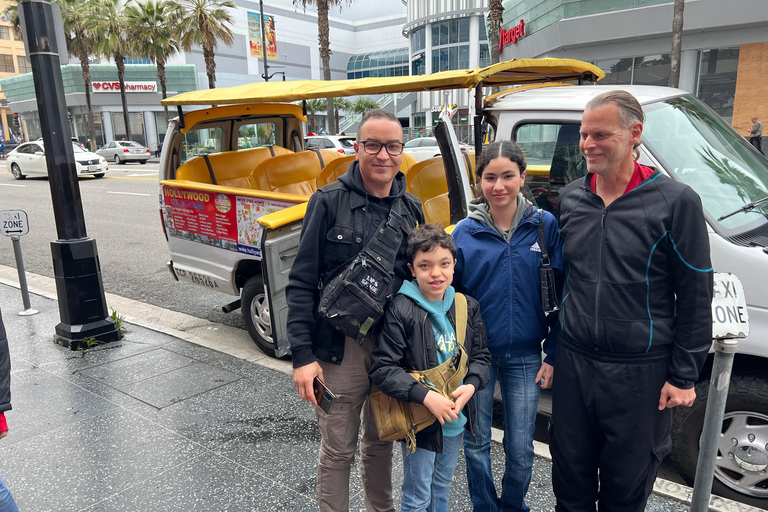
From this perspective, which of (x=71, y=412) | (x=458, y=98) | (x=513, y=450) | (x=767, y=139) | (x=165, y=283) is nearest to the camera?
(x=513, y=450)

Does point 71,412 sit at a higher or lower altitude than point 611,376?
lower

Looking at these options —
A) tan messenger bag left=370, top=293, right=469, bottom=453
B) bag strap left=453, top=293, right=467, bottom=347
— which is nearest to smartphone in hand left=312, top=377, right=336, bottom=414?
tan messenger bag left=370, top=293, right=469, bottom=453

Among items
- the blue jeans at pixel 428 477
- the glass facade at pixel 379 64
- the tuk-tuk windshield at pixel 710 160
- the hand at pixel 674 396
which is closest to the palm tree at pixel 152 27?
the glass facade at pixel 379 64

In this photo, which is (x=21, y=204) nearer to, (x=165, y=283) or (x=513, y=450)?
(x=165, y=283)

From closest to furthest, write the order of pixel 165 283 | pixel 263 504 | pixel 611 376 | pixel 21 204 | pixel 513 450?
pixel 611 376 < pixel 513 450 < pixel 263 504 < pixel 165 283 < pixel 21 204

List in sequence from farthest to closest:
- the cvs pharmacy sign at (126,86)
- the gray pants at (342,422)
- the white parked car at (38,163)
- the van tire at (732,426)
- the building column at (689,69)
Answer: the cvs pharmacy sign at (126,86) < the white parked car at (38,163) < the building column at (689,69) < the van tire at (732,426) < the gray pants at (342,422)

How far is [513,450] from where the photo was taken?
2564 millimetres

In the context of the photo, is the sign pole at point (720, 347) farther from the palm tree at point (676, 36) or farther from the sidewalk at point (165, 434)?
the palm tree at point (676, 36)

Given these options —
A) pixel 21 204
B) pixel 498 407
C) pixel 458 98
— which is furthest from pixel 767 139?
pixel 458 98

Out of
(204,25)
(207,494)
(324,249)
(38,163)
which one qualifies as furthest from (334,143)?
(324,249)

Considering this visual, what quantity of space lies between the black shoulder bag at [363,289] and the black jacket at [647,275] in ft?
2.45

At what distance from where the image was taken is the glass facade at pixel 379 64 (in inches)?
2670

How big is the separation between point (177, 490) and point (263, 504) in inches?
20.4

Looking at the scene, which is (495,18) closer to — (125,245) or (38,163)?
(125,245)
